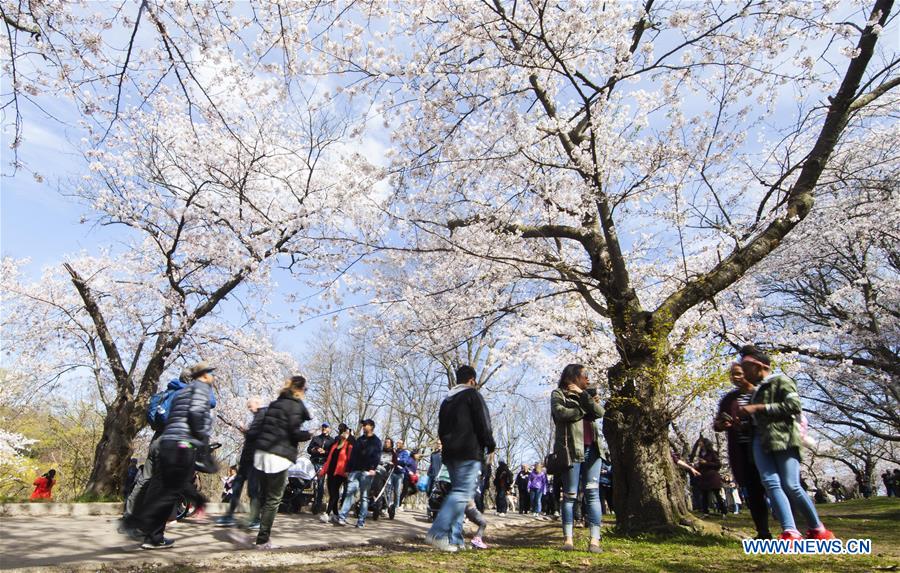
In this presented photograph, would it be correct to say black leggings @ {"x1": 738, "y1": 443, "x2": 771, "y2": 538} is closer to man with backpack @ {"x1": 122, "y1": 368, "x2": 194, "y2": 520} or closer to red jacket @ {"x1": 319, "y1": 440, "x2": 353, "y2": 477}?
man with backpack @ {"x1": 122, "y1": 368, "x2": 194, "y2": 520}

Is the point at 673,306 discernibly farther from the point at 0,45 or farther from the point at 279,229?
the point at 279,229

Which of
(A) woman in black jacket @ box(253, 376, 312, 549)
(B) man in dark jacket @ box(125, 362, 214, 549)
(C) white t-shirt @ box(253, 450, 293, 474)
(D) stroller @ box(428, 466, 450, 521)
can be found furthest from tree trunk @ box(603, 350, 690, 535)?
(B) man in dark jacket @ box(125, 362, 214, 549)

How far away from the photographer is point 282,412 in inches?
219

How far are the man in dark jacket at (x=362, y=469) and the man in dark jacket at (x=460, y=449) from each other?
365cm

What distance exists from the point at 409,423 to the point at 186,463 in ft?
96.9

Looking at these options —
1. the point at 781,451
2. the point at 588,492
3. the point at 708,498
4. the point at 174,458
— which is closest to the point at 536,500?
the point at 708,498

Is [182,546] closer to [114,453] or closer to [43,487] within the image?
[114,453]

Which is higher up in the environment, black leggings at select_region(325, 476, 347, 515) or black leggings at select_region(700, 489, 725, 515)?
black leggings at select_region(700, 489, 725, 515)

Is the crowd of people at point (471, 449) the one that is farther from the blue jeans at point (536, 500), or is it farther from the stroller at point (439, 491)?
the blue jeans at point (536, 500)

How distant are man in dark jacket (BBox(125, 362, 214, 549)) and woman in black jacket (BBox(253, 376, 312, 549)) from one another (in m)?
0.55

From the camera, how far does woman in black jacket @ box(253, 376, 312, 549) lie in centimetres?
536

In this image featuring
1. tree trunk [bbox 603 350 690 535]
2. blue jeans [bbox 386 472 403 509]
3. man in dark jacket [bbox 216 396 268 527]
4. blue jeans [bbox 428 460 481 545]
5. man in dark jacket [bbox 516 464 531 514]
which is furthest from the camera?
man in dark jacket [bbox 516 464 531 514]

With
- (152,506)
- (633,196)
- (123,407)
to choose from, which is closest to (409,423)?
(123,407)

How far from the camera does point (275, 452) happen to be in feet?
17.7
